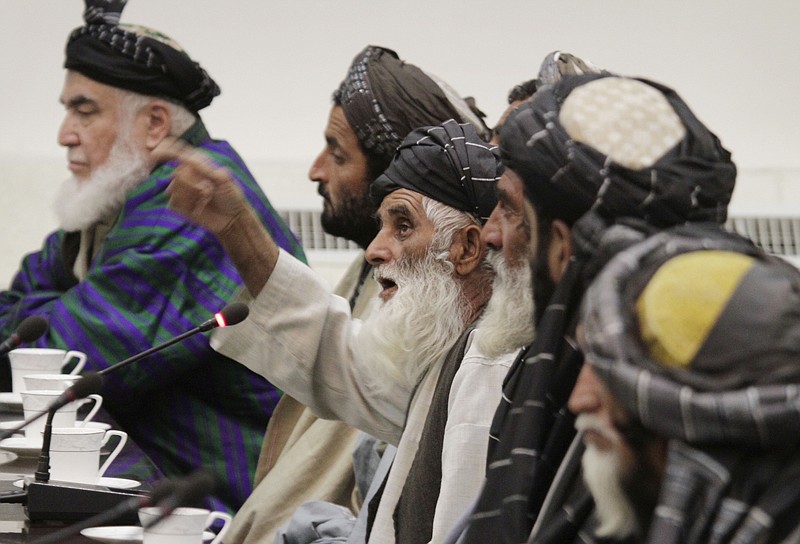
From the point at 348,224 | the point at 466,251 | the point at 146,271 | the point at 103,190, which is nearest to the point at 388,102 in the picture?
the point at 348,224

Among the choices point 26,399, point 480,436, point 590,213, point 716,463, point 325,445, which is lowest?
point 325,445

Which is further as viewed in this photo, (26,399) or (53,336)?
(53,336)

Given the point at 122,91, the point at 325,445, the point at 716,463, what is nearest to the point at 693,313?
the point at 716,463

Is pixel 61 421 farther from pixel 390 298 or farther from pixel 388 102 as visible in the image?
pixel 388 102

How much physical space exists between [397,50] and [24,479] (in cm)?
434

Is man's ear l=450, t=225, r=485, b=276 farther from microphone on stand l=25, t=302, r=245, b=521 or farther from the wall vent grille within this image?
the wall vent grille

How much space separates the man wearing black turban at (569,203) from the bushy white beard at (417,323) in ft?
2.98

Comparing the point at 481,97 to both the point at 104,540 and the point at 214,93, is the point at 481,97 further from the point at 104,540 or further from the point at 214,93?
the point at 104,540

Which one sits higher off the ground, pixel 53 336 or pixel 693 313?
pixel 693 313

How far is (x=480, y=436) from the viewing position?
90.6 inches

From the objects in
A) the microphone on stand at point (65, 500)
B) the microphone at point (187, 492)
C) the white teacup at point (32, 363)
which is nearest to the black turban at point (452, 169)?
the microphone on stand at point (65, 500)

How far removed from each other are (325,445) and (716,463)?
237 centimetres

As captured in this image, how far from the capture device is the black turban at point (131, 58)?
14.4 feet

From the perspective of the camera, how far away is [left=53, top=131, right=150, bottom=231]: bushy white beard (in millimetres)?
4477
